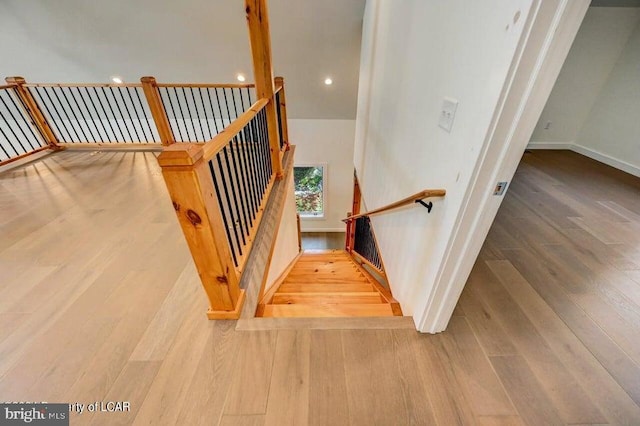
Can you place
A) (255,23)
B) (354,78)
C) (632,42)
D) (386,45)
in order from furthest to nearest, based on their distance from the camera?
(354,78)
(632,42)
(386,45)
(255,23)

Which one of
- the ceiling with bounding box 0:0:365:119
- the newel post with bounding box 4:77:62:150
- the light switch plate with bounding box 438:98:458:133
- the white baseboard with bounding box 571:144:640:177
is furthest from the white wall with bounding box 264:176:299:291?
the white baseboard with bounding box 571:144:640:177

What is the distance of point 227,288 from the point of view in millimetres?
1274

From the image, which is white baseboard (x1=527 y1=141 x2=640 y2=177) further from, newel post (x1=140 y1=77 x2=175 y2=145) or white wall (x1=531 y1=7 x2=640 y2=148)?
newel post (x1=140 y1=77 x2=175 y2=145)

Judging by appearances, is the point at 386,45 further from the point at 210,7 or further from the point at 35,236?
the point at 35,236

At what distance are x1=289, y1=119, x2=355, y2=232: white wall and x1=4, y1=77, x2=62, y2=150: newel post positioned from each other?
3.94 meters

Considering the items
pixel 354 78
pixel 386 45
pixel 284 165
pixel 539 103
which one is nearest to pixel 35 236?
pixel 284 165

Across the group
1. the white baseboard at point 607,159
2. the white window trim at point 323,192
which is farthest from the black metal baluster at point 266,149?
the white baseboard at point 607,159

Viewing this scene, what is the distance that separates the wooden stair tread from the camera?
2.45m

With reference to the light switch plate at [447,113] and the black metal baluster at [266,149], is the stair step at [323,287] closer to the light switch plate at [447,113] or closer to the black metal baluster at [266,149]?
the black metal baluster at [266,149]

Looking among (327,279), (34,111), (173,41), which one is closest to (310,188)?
(173,41)

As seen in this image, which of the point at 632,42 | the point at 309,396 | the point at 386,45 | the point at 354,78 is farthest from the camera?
the point at 354,78

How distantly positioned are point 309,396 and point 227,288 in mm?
639

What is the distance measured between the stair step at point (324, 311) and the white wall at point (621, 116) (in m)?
4.16

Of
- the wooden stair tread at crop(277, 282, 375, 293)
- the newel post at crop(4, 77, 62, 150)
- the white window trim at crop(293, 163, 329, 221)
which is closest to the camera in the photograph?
the wooden stair tread at crop(277, 282, 375, 293)
